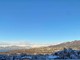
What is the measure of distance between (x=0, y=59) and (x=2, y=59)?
20 centimetres

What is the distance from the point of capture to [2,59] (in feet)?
79.5

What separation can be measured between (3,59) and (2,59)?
1.02 feet

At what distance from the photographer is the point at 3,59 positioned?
78.6ft

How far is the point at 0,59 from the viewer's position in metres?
24.3

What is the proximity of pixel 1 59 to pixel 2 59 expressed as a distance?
11 cm

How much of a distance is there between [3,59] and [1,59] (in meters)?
0.30

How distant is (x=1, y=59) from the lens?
24.2 meters

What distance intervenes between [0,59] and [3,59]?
18.7 inches
